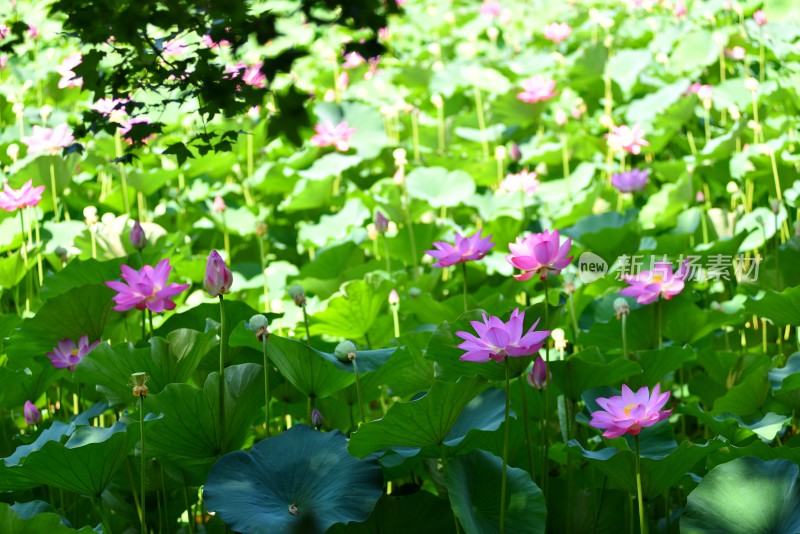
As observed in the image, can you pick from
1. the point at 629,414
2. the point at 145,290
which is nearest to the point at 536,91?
the point at 145,290

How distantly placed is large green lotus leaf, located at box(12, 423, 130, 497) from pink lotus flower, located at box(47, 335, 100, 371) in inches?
11.5

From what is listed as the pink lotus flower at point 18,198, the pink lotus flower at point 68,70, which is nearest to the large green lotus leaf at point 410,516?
the pink lotus flower at point 68,70

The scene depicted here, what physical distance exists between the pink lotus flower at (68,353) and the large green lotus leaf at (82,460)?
0.29m

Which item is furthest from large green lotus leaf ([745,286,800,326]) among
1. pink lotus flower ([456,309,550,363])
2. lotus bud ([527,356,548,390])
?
pink lotus flower ([456,309,550,363])

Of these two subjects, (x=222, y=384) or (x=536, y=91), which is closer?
(x=222, y=384)

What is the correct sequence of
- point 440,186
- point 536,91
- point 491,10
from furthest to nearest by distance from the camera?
point 491,10, point 536,91, point 440,186

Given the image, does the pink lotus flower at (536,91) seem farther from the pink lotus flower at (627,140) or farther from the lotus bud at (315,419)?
the lotus bud at (315,419)

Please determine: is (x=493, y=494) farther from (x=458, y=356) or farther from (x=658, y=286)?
(x=658, y=286)

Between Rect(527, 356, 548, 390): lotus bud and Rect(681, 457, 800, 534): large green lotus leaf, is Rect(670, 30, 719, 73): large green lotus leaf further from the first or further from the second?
Rect(681, 457, 800, 534): large green lotus leaf

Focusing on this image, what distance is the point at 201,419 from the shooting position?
127cm

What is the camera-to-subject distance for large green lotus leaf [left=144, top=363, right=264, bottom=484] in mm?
1241

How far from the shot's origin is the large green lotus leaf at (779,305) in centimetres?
152

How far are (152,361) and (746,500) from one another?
2.64ft

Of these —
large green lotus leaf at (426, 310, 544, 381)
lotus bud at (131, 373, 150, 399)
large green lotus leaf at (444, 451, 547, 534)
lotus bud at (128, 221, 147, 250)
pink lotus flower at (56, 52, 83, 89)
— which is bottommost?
large green lotus leaf at (444, 451, 547, 534)
